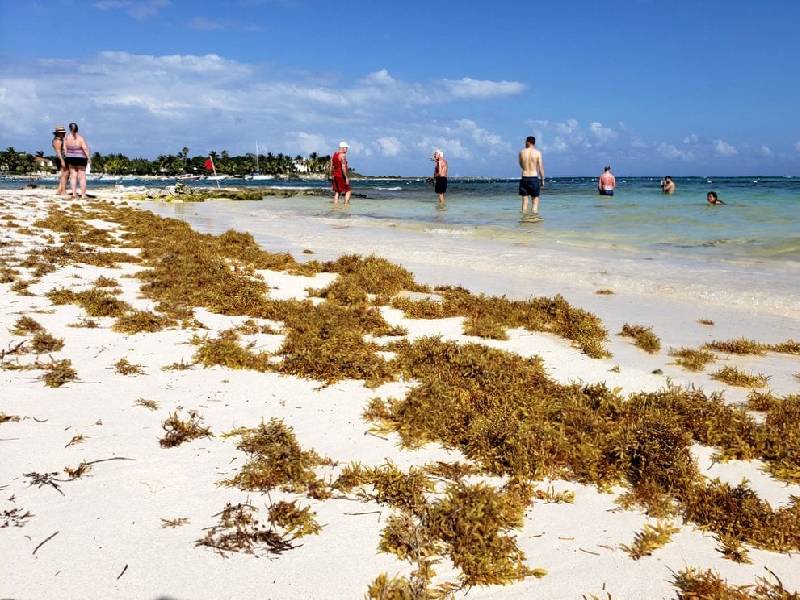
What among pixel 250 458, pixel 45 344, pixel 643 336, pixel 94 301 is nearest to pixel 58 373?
pixel 45 344

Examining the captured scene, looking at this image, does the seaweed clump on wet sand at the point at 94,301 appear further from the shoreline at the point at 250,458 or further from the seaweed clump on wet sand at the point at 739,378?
the seaweed clump on wet sand at the point at 739,378

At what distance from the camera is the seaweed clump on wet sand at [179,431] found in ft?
10.8

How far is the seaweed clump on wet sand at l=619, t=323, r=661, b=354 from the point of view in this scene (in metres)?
5.25

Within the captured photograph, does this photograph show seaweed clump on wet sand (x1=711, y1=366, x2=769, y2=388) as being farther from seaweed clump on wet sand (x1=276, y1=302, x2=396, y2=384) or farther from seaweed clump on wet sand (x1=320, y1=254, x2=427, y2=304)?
seaweed clump on wet sand (x1=320, y1=254, x2=427, y2=304)

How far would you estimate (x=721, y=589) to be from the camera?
218cm

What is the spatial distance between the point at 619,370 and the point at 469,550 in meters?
2.85

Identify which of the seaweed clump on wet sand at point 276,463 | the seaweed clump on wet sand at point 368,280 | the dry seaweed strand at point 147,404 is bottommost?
the seaweed clump on wet sand at point 276,463

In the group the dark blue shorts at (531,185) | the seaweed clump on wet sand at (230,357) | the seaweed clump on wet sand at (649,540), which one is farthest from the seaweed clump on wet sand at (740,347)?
the dark blue shorts at (531,185)

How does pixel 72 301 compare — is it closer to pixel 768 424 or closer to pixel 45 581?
pixel 45 581

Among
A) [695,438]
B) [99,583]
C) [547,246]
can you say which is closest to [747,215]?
[547,246]

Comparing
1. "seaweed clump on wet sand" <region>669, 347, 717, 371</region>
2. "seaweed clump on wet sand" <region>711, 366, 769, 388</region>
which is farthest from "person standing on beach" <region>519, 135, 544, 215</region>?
"seaweed clump on wet sand" <region>711, 366, 769, 388</region>

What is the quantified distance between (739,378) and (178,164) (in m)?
167

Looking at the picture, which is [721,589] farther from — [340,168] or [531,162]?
[340,168]

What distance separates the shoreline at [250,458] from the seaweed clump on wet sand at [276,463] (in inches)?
2.1
